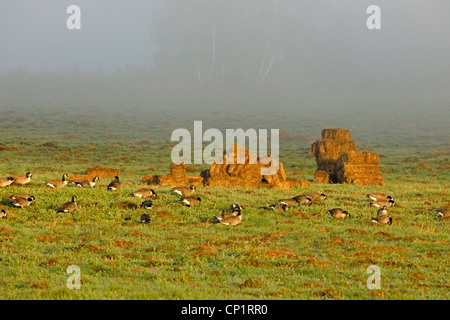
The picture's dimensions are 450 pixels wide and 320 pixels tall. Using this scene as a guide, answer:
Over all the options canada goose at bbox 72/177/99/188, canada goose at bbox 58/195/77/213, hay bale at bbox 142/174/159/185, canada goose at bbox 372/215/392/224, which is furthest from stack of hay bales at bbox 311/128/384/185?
canada goose at bbox 58/195/77/213

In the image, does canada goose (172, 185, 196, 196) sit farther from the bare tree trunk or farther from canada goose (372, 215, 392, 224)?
the bare tree trunk

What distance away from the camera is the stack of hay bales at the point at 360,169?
40375 millimetres

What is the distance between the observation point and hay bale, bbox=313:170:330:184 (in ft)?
135

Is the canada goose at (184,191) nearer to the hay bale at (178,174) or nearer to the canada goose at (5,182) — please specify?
the hay bale at (178,174)

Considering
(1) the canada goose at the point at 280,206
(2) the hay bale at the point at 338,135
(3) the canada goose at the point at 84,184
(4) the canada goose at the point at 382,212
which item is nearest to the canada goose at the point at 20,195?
(3) the canada goose at the point at 84,184

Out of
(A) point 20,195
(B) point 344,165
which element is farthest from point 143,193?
(B) point 344,165

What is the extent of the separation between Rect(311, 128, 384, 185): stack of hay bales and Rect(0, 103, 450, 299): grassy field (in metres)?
2.90

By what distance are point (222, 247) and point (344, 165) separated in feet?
69.4

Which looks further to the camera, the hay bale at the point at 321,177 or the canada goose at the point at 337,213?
the hay bale at the point at 321,177

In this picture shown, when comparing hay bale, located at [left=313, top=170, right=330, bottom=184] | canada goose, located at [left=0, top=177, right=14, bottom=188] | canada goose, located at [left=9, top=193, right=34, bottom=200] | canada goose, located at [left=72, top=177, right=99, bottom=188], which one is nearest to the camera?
canada goose, located at [left=9, top=193, right=34, bottom=200]

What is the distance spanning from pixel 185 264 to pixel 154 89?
13327cm

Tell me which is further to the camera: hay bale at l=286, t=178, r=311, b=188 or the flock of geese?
hay bale at l=286, t=178, r=311, b=188
